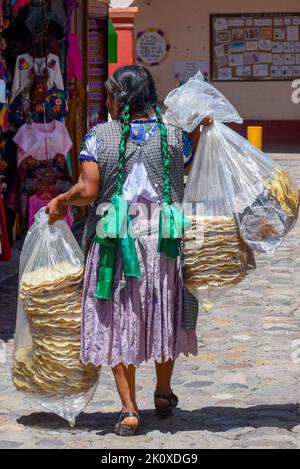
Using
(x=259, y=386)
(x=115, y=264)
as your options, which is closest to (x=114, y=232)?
(x=115, y=264)

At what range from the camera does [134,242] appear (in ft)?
14.2

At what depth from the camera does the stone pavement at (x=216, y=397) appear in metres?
4.39

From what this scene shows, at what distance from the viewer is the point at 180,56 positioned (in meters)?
20.2

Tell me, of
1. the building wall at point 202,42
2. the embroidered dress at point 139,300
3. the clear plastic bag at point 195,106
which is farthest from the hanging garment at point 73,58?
the building wall at point 202,42

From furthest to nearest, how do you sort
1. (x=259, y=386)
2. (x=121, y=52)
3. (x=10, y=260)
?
(x=121, y=52)
(x=10, y=260)
(x=259, y=386)

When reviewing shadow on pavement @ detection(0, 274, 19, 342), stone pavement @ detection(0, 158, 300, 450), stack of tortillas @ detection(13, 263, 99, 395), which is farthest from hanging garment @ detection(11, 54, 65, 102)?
stack of tortillas @ detection(13, 263, 99, 395)

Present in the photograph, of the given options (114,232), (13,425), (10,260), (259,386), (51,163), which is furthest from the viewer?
(51,163)

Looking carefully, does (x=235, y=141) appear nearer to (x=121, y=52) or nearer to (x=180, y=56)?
(x=121, y=52)

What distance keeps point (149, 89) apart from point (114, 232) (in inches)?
25.7

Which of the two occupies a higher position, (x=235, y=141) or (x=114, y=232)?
(x=235, y=141)

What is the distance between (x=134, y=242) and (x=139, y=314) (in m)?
0.32

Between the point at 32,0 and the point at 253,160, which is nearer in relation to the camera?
the point at 253,160

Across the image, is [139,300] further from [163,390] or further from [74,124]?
[74,124]

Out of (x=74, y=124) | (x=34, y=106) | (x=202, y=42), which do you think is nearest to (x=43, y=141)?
(x=34, y=106)
